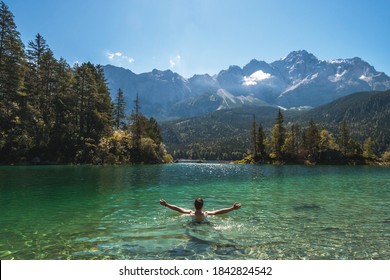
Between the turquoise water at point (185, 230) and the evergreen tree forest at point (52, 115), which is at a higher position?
the evergreen tree forest at point (52, 115)

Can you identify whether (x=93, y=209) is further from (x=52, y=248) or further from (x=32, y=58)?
(x=32, y=58)

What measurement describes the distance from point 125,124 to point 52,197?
88.5 meters

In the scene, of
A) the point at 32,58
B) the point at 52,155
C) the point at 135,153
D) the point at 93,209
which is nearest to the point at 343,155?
the point at 135,153

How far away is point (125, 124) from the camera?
109562mm

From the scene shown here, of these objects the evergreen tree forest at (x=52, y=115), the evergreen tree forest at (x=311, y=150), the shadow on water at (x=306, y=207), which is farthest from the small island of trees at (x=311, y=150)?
the shadow on water at (x=306, y=207)

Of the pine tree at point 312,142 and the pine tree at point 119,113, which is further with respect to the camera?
the pine tree at point 312,142

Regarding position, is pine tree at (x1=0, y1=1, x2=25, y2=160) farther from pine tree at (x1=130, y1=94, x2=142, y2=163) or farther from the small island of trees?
the small island of trees

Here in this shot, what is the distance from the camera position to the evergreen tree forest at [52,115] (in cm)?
6394

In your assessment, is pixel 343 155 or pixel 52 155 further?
pixel 343 155

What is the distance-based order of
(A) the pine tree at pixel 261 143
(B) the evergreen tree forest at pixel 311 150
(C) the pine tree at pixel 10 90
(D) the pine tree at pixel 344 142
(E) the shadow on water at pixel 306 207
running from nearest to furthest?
(E) the shadow on water at pixel 306 207
(C) the pine tree at pixel 10 90
(B) the evergreen tree forest at pixel 311 150
(D) the pine tree at pixel 344 142
(A) the pine tree at pixel 261 143

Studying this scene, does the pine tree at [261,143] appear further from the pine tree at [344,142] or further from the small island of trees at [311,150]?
the pine tree at [344,142]

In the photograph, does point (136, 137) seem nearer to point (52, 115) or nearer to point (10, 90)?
point (52, 115)

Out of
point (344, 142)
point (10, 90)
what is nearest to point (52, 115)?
point (10, 90)
